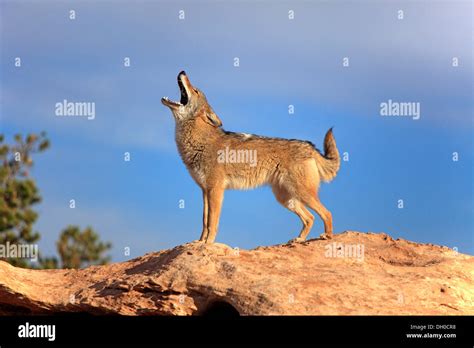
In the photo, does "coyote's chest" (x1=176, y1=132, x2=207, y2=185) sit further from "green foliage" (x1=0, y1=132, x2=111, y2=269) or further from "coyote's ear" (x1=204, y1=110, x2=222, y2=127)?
"green foliage" (x1=0, y1=132, x2=111, y2=269)

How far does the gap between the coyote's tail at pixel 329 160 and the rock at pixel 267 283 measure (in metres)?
2.36

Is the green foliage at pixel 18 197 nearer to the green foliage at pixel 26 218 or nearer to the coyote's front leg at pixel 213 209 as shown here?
the green foliage at pixel 26 218

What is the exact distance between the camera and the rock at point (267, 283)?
9.77m

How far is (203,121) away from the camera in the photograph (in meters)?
15.0

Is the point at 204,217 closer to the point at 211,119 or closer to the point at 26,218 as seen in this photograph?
the point at 211,119

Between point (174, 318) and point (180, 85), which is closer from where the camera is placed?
point (174, 318)

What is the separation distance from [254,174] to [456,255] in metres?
4.61

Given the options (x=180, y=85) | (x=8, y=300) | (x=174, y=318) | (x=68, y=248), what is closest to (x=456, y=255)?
(x=174, y=318)

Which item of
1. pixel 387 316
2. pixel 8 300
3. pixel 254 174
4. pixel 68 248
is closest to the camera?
pixel 387 316

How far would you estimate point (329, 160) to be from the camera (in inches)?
593

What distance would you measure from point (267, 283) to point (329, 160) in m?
5.75

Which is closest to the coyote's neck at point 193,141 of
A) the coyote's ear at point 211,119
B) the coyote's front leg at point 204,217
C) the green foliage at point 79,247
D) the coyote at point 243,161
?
the coyote at point 243,161

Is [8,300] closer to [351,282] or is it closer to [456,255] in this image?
[351,282]

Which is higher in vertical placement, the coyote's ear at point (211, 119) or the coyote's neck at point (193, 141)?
the coyote's ear at point (211, 119)
